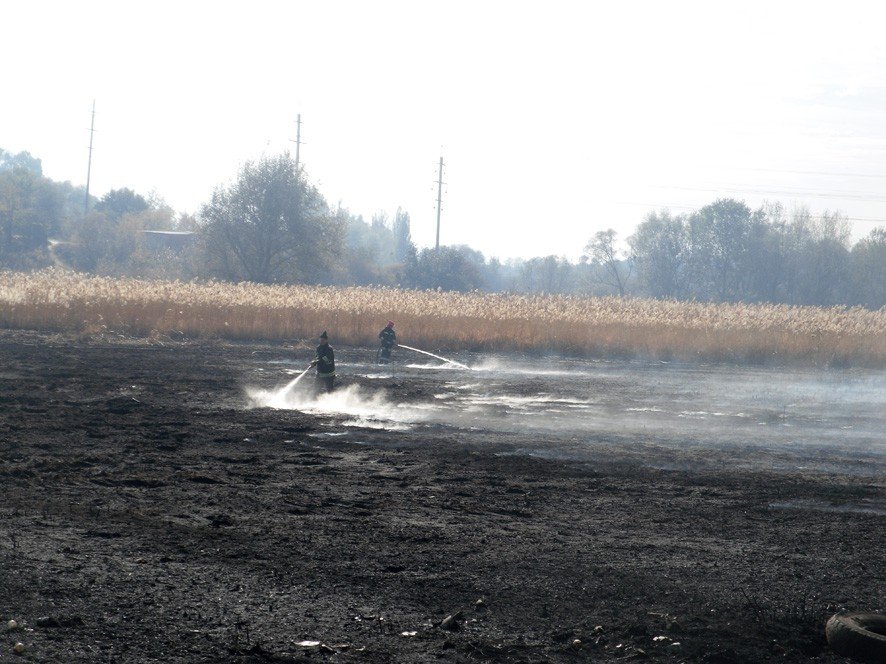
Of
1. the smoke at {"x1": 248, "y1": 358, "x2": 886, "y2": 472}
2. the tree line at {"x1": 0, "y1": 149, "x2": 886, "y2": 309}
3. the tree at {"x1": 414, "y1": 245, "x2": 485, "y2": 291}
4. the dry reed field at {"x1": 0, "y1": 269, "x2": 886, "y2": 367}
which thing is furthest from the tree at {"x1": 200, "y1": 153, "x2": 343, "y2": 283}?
the smoke at {"x1": 248, "y1": 358, "x2": 886, "y2": 472}

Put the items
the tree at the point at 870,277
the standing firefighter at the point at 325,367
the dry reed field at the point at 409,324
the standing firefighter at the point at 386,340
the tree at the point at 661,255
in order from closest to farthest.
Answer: the standing firefighter at the point at 325,367 < the standing firefighter at the point at 386,340 < the dry reed field at the point at 409,324 < the tree at the point at 870,277 < the tree at the point at 661,255

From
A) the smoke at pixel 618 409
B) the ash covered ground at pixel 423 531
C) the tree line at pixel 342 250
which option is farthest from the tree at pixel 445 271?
the ash covered ground at pixel 423 531

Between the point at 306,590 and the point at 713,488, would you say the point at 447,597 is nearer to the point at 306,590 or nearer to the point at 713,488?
the point at 306,590

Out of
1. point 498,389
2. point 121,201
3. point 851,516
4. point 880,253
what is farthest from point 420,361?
point 121,201

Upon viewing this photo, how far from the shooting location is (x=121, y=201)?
110375mm

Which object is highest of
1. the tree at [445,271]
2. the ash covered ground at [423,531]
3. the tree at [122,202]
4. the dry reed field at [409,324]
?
the tree at [122,202]

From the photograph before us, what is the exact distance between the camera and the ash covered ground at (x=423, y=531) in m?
6.20

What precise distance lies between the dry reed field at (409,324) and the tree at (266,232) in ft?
94.1

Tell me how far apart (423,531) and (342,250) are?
207 feet

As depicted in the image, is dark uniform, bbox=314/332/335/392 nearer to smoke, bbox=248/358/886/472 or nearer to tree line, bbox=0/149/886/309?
smoke, bbox=248/358/886/472

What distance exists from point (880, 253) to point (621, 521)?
307 ft

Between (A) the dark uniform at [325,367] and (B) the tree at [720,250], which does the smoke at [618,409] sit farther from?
(B) the tree at [720,250]

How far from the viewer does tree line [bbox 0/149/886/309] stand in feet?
227

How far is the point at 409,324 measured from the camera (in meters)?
36.4
